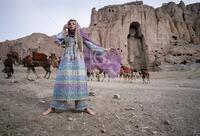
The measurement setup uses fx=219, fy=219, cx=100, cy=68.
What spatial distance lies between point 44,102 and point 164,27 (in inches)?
1993

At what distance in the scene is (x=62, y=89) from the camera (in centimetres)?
429

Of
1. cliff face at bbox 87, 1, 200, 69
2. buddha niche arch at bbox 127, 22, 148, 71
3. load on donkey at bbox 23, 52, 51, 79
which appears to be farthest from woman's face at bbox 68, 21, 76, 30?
buddha niche arch at bbox 127, 22, 148, 71

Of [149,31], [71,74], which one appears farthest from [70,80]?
[149,31]

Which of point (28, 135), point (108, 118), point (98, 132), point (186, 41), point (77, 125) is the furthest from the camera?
point (186, 41)

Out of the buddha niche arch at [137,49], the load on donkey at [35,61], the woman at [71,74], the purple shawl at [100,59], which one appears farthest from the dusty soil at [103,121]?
the buddha niche arch at [137,49]

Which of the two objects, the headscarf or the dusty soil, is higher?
the headscarf

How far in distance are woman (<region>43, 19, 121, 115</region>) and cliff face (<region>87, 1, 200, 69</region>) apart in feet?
132

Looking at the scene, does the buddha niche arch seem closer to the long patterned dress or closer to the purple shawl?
the purple shawl

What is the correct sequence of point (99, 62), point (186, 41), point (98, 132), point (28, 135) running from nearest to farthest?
point (28, 135), point (98, 132), point (99, 62), point (186, 41)

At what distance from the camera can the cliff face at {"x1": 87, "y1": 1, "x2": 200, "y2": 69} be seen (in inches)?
1837

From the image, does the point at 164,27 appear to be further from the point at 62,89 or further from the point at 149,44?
the point at 62,89

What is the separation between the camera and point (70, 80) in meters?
4.30

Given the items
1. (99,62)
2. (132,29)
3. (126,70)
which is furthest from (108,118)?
(132,29)

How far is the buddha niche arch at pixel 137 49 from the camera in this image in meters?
48.3
